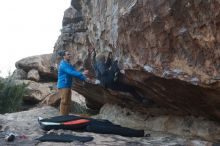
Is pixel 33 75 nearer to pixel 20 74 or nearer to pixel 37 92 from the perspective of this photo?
→ pixel 20 74

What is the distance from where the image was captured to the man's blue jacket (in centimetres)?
1017

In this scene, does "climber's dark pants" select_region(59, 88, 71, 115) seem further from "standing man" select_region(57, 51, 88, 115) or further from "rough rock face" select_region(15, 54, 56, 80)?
"rough rock face" select_region(15, 54, 56, 80)

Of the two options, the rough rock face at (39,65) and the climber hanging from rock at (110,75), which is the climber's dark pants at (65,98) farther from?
the rough rock face at (39,65)

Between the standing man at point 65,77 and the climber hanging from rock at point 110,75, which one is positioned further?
the standing man at point 65,77

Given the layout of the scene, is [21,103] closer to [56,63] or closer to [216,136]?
[56,63]

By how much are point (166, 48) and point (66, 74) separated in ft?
13.2

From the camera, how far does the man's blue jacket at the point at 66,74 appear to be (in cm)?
1017

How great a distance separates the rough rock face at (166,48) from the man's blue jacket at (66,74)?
0.82 metres

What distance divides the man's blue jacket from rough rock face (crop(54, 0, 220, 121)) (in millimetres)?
815

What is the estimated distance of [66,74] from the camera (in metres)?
10.5

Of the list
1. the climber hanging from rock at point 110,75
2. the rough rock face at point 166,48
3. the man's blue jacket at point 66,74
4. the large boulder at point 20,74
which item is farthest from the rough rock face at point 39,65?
the climber hanging from rock at point 110,75

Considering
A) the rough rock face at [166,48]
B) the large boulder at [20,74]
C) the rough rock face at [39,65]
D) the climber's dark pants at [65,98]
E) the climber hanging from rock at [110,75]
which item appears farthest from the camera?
the large boulder at [20,74]

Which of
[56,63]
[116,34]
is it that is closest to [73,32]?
[56,63]

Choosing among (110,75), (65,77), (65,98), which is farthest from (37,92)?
(110,75)
